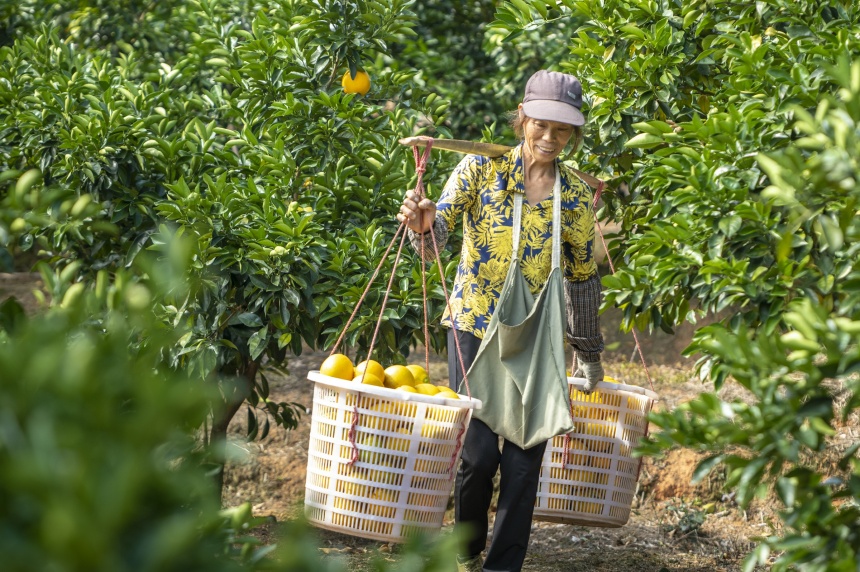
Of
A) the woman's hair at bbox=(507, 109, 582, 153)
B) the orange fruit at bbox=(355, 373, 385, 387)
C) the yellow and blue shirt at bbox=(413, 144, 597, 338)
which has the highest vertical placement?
the woman's hair at bbox=(507, 109, 582, 153)

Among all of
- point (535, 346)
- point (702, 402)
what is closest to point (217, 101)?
point (535, 346)

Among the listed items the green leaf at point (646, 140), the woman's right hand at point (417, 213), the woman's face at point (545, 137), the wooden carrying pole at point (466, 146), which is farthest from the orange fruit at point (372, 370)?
the green leaf at point (646, 140)

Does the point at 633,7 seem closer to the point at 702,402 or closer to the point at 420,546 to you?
the point at 702,402

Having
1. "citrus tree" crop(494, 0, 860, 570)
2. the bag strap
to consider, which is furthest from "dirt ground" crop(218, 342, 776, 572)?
the bag strap

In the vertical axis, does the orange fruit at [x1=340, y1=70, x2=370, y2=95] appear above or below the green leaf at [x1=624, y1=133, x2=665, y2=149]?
above

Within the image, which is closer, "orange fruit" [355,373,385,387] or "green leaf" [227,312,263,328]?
"orange fruit" [355,373,385,387]

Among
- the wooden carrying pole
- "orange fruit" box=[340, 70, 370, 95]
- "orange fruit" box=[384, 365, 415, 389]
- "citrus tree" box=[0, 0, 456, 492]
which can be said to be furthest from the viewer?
"orange fruit" box=[340, 70, 370, 95]

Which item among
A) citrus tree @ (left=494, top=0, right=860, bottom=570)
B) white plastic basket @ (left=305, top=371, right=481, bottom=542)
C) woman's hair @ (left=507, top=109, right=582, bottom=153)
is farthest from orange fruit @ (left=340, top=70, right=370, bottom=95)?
white plastic basket @ (left=305, top=371, right=481, bottom=542)

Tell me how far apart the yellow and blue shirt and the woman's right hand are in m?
0.06

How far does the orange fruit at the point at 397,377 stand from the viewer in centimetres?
308

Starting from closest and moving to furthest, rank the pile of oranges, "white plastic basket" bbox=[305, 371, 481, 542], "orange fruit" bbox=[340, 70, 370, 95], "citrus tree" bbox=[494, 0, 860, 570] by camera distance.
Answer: "citrus tree" bbox=[494, 0, 860, 570]
"white plastic basket" bbox=[305, 371, 481, 542]
the pile of oranges
"orange fruit" bbox=[340, 70, 370, 95]

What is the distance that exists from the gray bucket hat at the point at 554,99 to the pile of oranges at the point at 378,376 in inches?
33.8

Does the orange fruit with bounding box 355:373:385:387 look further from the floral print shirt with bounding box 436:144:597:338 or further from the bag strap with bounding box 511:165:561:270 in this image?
the bag strap with bounding box 511:165:561:270

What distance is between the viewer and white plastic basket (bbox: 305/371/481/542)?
2.87 m
